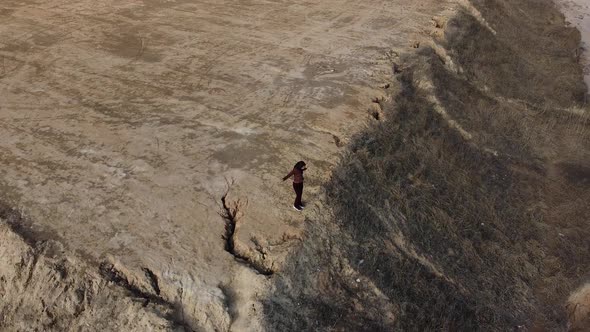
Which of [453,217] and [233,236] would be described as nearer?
[233,236]

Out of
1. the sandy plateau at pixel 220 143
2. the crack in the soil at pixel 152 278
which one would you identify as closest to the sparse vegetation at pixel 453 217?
the sandy plateau at pixel 220 143

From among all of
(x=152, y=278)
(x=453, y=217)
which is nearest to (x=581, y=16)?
(x=453, y=217)

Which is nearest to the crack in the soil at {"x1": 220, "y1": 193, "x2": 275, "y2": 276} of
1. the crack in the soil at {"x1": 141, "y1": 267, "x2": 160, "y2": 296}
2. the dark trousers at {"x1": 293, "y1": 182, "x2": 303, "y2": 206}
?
the dark trousers at {"x1": 293, "y1": 182, "x2": 303, "y2": 206}

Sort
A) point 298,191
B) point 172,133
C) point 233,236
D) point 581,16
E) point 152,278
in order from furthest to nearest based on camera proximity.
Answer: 1. point 581,16
2. point 172,133
3. point 298,191
4. point 233,236
5. point 152,278

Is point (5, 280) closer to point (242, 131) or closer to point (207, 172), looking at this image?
point (207, 172)

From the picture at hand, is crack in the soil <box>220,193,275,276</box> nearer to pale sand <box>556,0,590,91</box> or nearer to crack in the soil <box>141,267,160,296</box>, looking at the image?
crack in the soil <box>141,267,160,296</box>

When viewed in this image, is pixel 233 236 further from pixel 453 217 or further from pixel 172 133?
pixel 453 217
